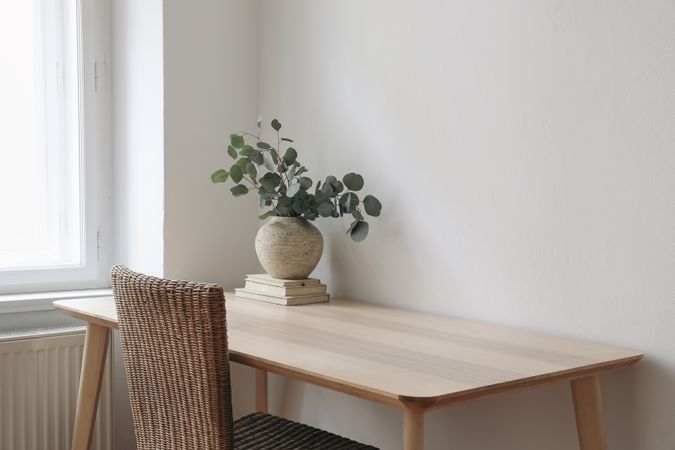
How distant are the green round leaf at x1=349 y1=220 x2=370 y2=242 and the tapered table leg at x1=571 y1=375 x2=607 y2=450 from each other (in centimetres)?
74

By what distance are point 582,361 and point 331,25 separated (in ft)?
4.26

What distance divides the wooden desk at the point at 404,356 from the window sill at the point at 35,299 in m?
0.24

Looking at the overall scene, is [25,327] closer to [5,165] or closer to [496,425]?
[5,165]

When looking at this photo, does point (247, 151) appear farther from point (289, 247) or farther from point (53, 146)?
point (53, 146)

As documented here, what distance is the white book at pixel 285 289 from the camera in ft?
7.70

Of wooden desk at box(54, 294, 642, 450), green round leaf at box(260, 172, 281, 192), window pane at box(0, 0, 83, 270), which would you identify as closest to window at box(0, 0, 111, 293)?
window pane at box(0, 0, 83, 270)

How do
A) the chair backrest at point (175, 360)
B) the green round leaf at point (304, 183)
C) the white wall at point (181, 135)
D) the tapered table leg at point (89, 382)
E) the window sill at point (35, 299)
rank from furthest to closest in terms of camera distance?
the white wall at point (181, 135)
the window sill at point (35, 299)
the green round leaf at point (304, 183)
the tapered table leg at point (89, 382)
the chair backrest at point (175, 360)

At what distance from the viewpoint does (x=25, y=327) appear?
254 centimetres

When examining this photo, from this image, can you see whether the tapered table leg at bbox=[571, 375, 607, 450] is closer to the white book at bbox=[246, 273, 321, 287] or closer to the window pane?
the white book at bbox=[246, 273, 321, 287]

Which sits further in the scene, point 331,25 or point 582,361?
point 331,25

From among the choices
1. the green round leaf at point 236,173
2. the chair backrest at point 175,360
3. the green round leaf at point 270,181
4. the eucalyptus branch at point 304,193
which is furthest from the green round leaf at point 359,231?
the chair backrest at point 175,360

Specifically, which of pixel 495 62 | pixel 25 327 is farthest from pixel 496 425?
pixel 25 327

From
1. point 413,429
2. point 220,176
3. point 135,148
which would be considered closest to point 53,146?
point 135,148

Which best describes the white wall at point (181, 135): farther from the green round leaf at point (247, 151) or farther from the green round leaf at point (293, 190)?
the green round leaf at point (293, 190)
